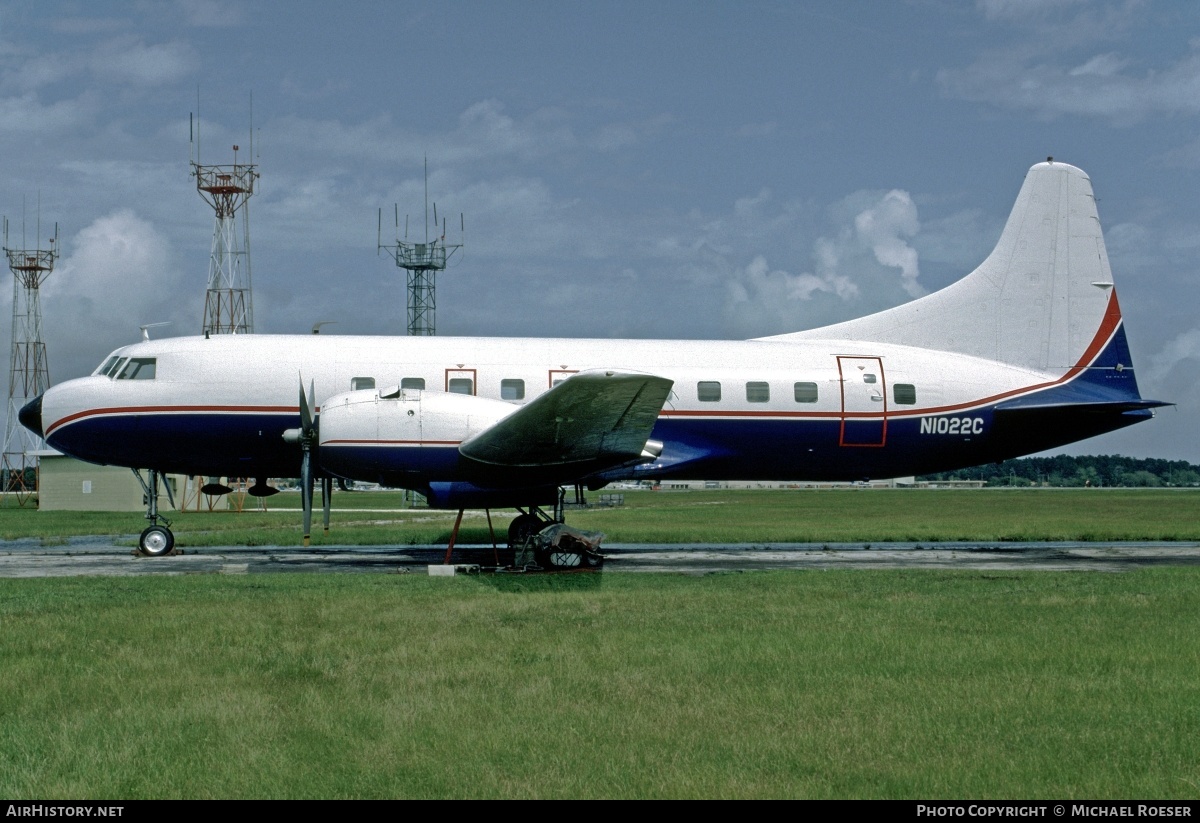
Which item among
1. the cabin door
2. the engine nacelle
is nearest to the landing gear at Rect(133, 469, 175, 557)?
the engine nacelle

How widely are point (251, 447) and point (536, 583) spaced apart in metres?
7.31

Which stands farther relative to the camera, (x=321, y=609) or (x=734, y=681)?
(x=321, y=609)

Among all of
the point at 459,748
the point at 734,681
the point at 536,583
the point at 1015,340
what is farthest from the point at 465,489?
the point at 1015,340

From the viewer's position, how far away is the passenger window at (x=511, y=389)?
19812mm

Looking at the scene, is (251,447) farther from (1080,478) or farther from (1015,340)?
(1080,478)

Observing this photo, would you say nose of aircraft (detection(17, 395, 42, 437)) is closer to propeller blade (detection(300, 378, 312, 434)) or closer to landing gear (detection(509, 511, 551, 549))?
propeller blade (detection(300, 378, 312, 434))

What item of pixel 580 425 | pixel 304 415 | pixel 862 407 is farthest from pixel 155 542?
pixel 862 407

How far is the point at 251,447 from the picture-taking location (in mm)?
19953

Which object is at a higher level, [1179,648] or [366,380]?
[366,380]

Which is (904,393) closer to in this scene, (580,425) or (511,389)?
(511,389)

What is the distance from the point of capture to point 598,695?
828cm

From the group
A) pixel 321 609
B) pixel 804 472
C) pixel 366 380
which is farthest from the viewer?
pixel 804 472

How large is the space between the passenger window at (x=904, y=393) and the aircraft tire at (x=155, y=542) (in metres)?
14.8

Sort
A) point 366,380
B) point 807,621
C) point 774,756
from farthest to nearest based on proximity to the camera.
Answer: point 366,380, point 807,621, point 774,756
